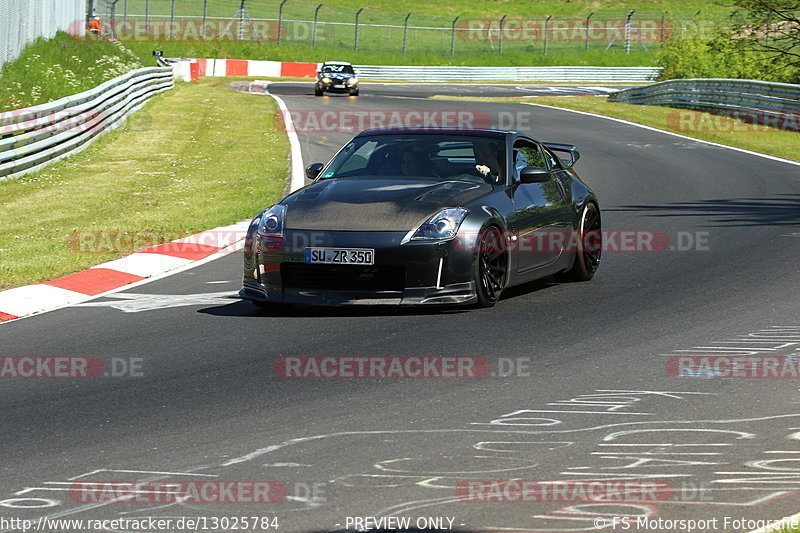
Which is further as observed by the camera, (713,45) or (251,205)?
(713,45)

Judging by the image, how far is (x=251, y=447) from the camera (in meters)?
5.65

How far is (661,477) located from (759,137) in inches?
978

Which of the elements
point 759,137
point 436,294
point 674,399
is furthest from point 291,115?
point 674,399

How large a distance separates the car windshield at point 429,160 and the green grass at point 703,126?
49.2 ft

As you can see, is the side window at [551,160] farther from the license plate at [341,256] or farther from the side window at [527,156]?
the license plate at [341,256]

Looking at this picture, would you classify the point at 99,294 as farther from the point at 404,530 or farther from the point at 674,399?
the point at 404,530

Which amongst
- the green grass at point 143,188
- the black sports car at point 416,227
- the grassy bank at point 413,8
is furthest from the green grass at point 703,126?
the grassy bank at point 413,8

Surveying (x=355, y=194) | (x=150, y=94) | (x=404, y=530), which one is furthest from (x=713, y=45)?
(x=404, y=530)

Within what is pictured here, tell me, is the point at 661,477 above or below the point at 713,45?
below

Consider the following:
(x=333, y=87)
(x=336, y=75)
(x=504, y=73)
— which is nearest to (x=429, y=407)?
(x=333, y=87)

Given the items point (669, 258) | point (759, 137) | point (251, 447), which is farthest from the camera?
point (759, 137)

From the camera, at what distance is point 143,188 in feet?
60.8

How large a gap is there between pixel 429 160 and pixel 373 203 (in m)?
1.10

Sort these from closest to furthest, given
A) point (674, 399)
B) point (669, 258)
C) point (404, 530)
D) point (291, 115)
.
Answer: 1. point (404, 530)
2. point (674, 399)
3. point (669, 258)
4. point (291, 115)
